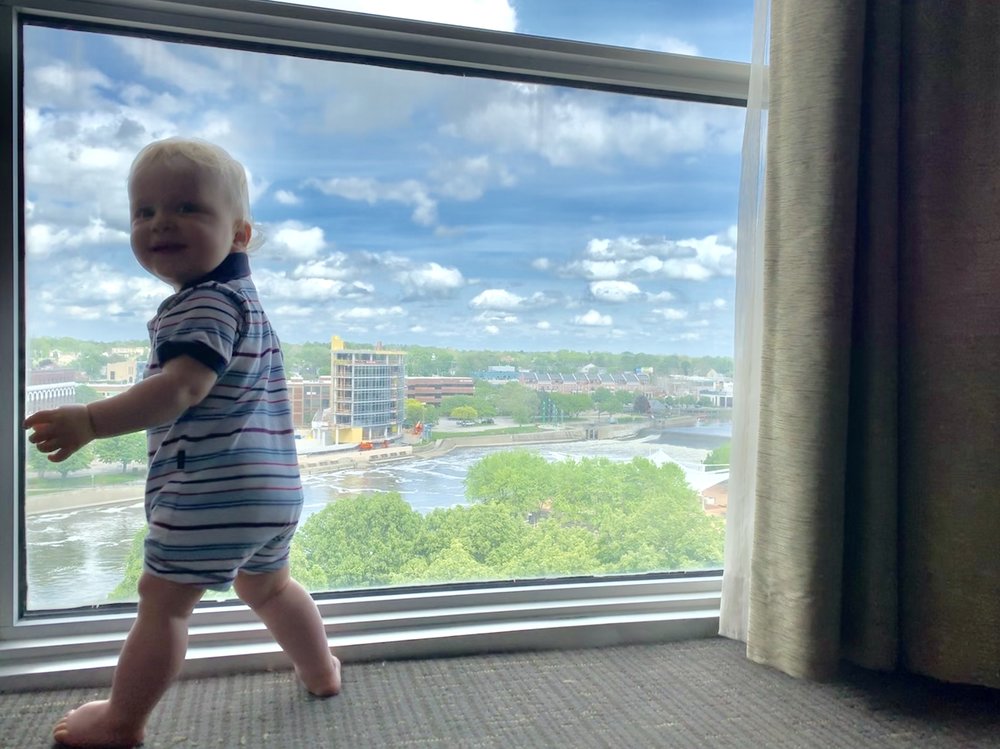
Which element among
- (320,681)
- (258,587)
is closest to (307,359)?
(258,587)

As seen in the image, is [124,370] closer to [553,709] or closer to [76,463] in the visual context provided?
[76,463]

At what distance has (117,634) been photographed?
113cm

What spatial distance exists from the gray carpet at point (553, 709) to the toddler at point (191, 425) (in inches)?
4.6

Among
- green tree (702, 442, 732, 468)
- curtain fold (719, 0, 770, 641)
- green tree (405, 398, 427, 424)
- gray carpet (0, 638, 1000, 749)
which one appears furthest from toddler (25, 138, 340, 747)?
green tree (702, 442, 732, 468)

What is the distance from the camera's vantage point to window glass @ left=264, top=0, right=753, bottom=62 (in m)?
1.20

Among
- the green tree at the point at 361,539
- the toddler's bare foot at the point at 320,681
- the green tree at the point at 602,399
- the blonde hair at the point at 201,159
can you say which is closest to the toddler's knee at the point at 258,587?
the toddler's bare foot at the point at 320,681

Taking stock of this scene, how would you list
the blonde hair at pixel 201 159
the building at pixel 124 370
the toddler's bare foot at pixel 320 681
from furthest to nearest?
the building at pixel 124 370
the toddler's bare foot at pixel 320 681
the blonde hair at pixel 201 159

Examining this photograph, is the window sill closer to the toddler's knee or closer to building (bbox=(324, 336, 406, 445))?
the toddler's knee

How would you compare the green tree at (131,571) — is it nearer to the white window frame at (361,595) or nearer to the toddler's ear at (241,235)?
the white window frame at (361,595)

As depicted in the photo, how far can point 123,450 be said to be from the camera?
1165 millimetres

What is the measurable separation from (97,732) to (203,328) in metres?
0.49

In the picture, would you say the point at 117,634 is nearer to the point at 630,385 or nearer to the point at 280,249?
the point at 280,249

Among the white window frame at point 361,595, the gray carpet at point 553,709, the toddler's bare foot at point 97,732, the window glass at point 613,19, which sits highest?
the window glass at point 613,19

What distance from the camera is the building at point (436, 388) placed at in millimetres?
1293
